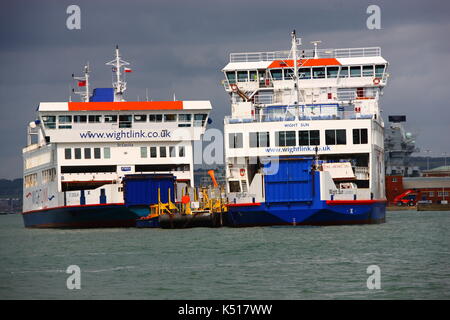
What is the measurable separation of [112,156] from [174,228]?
7.92m

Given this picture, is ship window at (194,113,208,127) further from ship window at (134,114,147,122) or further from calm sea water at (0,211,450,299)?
calm sea water at (0,211,450,299)

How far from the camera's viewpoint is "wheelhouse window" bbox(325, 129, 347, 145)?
5056 cm

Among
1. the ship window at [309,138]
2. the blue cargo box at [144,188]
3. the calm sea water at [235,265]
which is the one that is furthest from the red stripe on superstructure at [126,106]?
the calm sea water at [235,265]

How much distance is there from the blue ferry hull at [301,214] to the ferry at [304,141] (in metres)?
0.05

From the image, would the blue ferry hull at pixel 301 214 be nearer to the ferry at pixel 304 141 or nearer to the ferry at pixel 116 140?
the ferry at pixel 304 141

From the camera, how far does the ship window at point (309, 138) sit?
1989 inches

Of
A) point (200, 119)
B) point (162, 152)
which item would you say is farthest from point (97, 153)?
point (200, 119)

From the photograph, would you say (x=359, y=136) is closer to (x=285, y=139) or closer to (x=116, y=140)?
(x=285, y=139)

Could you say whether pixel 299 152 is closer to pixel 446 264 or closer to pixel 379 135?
pixel 379 135

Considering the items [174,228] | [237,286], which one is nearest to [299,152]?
[174,228]

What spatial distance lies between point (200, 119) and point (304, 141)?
948 cm

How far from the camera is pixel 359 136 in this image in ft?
167

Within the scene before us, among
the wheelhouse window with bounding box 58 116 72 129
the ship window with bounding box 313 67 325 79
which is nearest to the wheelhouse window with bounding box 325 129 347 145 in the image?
the ship window with bounding box 313 67 325 79
